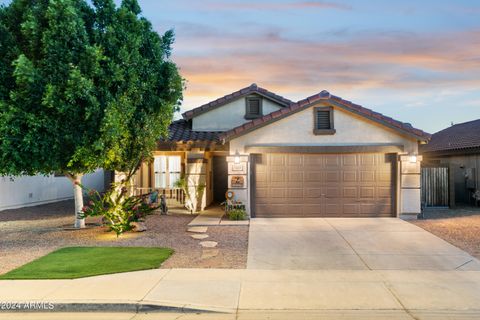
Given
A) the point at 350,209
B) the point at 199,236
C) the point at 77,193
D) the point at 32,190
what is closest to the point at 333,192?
the point at 350,209

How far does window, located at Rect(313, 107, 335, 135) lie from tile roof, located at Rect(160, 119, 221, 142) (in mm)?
4123

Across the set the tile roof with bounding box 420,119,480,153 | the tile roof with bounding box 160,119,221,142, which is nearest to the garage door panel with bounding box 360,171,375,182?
the tile roof with bounding box 160,119,221,142

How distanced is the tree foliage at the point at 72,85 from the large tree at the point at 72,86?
3cm

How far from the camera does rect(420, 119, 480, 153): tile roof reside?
20.8 meters

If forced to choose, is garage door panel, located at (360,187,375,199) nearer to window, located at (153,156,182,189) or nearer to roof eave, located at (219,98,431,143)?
roof eave, located at (219,98,431,143)

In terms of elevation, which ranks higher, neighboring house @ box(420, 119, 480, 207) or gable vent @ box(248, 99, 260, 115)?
gable vent @ box(248, 99, 260, 115)

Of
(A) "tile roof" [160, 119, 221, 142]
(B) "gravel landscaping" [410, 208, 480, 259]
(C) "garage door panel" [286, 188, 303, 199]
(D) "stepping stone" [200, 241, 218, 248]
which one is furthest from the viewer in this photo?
(A) "tile roof" [160, 119, 221, 142]

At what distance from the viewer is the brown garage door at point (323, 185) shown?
15.1m

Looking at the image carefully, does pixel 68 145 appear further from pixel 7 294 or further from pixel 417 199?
pixel 417 199

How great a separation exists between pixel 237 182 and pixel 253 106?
5.50 m

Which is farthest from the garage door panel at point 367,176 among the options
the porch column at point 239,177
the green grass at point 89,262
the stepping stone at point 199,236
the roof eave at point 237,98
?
the green grass at point 89,262

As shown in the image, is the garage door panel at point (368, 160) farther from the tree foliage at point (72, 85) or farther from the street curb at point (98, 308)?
the street curb at point (98, 308)

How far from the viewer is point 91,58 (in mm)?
11289

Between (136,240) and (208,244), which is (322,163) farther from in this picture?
(136,240)
